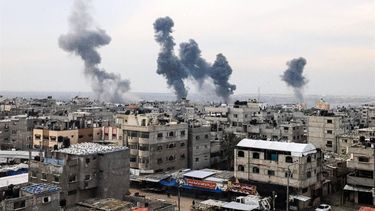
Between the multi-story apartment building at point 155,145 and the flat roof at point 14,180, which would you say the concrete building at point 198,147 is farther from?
the flat roof at point 14,180

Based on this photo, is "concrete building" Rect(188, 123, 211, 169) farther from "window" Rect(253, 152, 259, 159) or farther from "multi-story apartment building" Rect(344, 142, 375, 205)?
"multi-story apartment building" Rect(344, 142, 375, 205)

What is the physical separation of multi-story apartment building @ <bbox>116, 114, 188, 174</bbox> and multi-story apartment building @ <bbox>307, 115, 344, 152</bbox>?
80.7 feet

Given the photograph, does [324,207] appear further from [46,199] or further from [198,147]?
[46,199]

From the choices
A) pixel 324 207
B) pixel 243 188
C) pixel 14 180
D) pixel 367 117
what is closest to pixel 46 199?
pixel 14 180

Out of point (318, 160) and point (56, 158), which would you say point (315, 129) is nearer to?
point (318, 160)

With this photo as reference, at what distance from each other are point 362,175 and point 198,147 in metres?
22.5

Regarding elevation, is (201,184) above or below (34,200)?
below

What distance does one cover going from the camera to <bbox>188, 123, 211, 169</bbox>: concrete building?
2388 inches

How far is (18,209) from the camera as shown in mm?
31359

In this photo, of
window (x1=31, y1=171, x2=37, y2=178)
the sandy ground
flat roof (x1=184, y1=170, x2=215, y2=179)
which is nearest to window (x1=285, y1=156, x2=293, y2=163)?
flat roof (x1=184, y1=170, x2=215, y2=179)

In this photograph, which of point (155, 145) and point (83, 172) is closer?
point (83, 172)

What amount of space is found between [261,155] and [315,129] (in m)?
28.5

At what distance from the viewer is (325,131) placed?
72.1m

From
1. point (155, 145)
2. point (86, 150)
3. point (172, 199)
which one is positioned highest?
point (86, 150)
